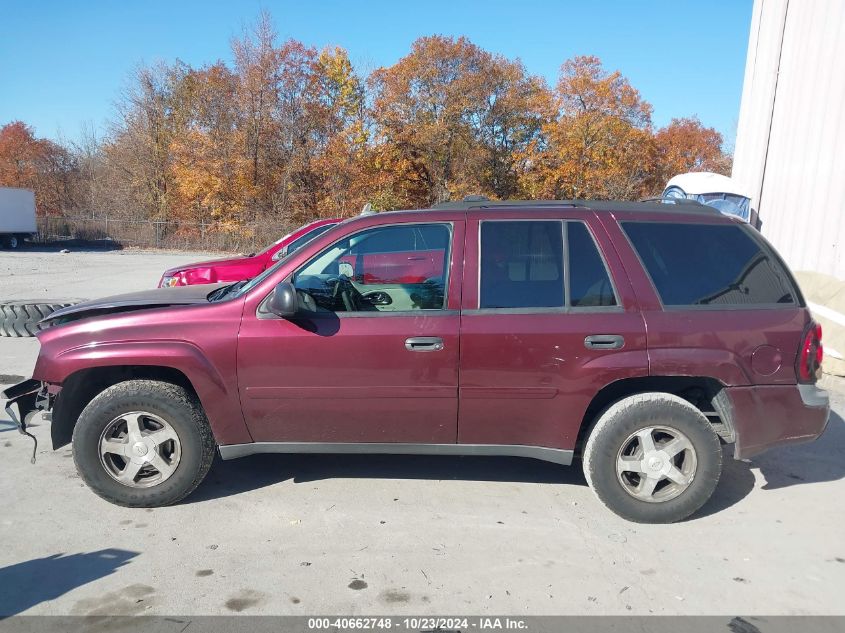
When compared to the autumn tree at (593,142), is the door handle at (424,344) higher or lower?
lower

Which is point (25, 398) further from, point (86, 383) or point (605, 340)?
point (605, 340)

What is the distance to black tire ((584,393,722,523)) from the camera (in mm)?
3742

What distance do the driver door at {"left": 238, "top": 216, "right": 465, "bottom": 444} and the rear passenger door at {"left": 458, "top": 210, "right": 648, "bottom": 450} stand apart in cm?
13

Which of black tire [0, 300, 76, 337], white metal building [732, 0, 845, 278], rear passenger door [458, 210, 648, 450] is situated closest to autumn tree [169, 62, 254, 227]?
black tire [0, 300, 76, 337]

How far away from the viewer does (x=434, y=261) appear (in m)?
3.88

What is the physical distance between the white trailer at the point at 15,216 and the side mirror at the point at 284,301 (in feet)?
125

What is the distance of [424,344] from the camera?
3.75 metres

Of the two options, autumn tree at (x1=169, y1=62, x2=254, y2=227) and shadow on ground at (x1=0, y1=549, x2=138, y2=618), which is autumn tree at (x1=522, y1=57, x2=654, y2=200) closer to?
autumn tree at (x1=169, y1=62, x2=254, y2=227)

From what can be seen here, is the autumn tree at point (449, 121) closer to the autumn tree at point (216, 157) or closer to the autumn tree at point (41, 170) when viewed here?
the autumn tree at point (216, 157)

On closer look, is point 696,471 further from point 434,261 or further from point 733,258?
point 434,261

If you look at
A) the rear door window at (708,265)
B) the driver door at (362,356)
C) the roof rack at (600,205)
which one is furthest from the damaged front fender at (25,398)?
the rear door window at (708,265)

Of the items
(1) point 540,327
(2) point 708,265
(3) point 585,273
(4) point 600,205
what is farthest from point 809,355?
(1) point 540,327

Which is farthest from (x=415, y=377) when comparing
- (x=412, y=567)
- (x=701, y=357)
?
(x=701, y=357)

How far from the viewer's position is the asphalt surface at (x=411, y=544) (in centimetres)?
308
